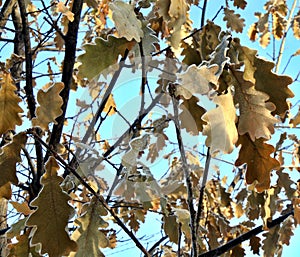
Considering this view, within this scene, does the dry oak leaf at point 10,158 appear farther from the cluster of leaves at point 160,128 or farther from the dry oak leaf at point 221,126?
the dry oak leaf at point 221,126

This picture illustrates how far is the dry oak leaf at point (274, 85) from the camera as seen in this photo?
2.45 feet

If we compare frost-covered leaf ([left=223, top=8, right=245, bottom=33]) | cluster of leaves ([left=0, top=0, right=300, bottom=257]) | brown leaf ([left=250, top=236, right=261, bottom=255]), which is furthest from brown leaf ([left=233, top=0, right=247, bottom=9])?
brown leaf ([left=250, top=236, right=261, bottom=255])

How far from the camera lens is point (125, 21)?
859 millimetres

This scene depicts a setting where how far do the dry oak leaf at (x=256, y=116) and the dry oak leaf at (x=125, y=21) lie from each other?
0.25m

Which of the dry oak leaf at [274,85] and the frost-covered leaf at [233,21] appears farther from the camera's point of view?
the frost-covered leaf at [233,21]

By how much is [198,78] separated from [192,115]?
0.18m

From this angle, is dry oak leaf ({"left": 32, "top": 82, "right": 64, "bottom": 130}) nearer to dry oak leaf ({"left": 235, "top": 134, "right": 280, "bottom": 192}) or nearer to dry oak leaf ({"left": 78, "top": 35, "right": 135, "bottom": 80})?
dry oak leaf ({"left": 78, "top": 35, "right": 135, "bottom": 80})

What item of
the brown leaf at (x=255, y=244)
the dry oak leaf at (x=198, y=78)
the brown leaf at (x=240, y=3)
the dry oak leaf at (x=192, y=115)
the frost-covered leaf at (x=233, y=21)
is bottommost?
the brown leaf at (x=255, y=244)

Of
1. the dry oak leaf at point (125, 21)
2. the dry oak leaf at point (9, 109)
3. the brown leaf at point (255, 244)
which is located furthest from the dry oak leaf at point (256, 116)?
the brown leaf at point (255, 244)

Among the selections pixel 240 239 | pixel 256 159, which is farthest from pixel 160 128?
pixel 256 159

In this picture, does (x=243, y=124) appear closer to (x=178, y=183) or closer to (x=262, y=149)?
(x=262, y=149)

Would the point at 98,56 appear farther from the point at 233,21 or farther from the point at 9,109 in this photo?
the point at 233,21

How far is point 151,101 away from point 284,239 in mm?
515

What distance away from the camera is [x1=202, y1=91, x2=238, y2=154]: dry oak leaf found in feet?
2.07
